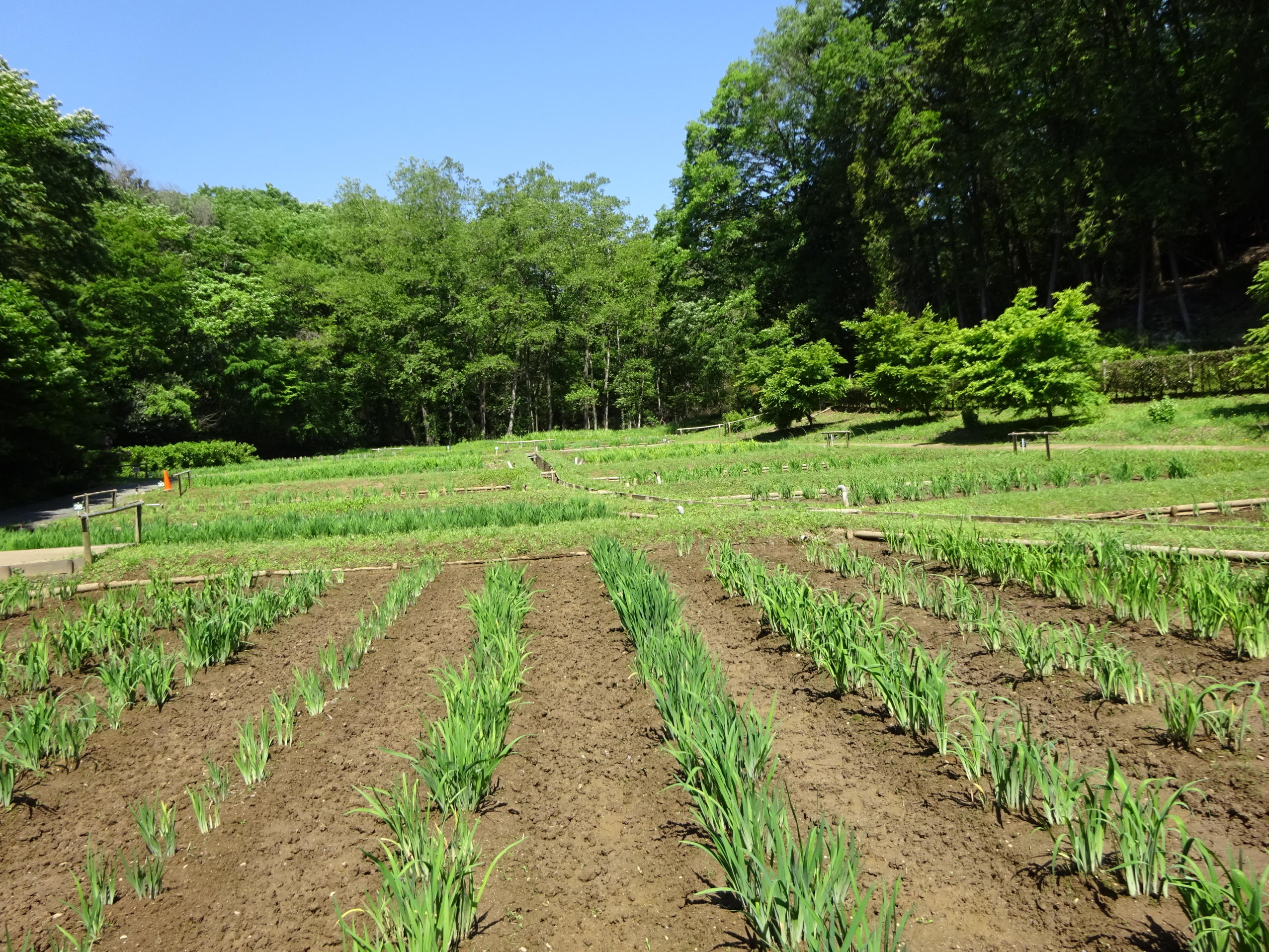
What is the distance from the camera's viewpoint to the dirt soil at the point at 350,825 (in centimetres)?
273

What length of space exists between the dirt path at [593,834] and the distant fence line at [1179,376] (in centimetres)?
2018

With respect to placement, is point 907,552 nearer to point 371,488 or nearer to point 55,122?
point 371,488

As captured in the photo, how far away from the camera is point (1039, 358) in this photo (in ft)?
62.6

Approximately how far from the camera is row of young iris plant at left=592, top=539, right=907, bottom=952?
2229 mm

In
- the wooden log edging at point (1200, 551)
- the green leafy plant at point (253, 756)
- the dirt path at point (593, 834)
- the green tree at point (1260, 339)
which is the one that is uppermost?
the green tree at point (1260, 339)

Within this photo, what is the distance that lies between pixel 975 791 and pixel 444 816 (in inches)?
103

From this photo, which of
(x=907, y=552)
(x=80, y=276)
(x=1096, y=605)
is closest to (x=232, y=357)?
(x=80, y=276)

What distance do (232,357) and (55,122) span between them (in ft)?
46.6

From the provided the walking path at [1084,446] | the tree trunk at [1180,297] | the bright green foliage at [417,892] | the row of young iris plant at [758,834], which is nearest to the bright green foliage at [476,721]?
the bright green foliage at [417,892]

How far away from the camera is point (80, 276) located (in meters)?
26.4

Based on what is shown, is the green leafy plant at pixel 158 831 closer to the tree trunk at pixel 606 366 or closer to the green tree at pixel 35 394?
the green tree at pixel 35 394

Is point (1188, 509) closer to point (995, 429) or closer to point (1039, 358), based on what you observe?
point (1039, 358)

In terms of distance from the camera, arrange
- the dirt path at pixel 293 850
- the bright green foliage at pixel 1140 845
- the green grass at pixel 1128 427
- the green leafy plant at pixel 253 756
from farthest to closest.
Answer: the green grass at pixel 1128 427, the green leafy plant at pixel 253 756, the dirt path at pixel 293 850, the bright green foliage at pixel 1140 845

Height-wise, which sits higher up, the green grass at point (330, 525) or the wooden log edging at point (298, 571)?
the green grass at point (330, 525)
